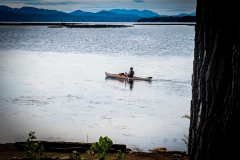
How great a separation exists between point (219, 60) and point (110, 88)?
21126mm

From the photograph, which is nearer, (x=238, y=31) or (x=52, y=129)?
(x=238, y=31)

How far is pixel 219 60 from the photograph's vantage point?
3.51 metres

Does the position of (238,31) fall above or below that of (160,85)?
above

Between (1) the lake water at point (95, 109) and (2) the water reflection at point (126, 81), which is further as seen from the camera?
(2) the water reflection at point (126, 81)

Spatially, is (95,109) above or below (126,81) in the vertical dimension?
below

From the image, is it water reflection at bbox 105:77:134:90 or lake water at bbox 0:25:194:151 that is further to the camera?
water reflection at bbox 105:77:134:90

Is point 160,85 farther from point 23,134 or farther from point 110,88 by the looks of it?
point 23,134

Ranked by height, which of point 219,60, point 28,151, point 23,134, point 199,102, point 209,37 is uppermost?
point 209,37

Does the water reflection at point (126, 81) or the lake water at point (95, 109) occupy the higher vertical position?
the water reflection at point (126, 81)

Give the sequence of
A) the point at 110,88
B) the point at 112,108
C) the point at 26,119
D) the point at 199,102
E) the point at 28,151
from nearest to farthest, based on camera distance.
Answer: the point at 199,102, the point at 28,151, the point at 26,119, the point at 112,108, the point at 110,88

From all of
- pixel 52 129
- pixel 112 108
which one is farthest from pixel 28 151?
pixel 112 108

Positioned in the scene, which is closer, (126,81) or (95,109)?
(95,109)

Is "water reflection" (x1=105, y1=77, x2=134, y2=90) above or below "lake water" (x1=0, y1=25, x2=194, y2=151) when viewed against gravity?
above

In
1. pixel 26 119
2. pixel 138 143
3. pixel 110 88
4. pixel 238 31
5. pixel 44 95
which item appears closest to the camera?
pixel 238 31
